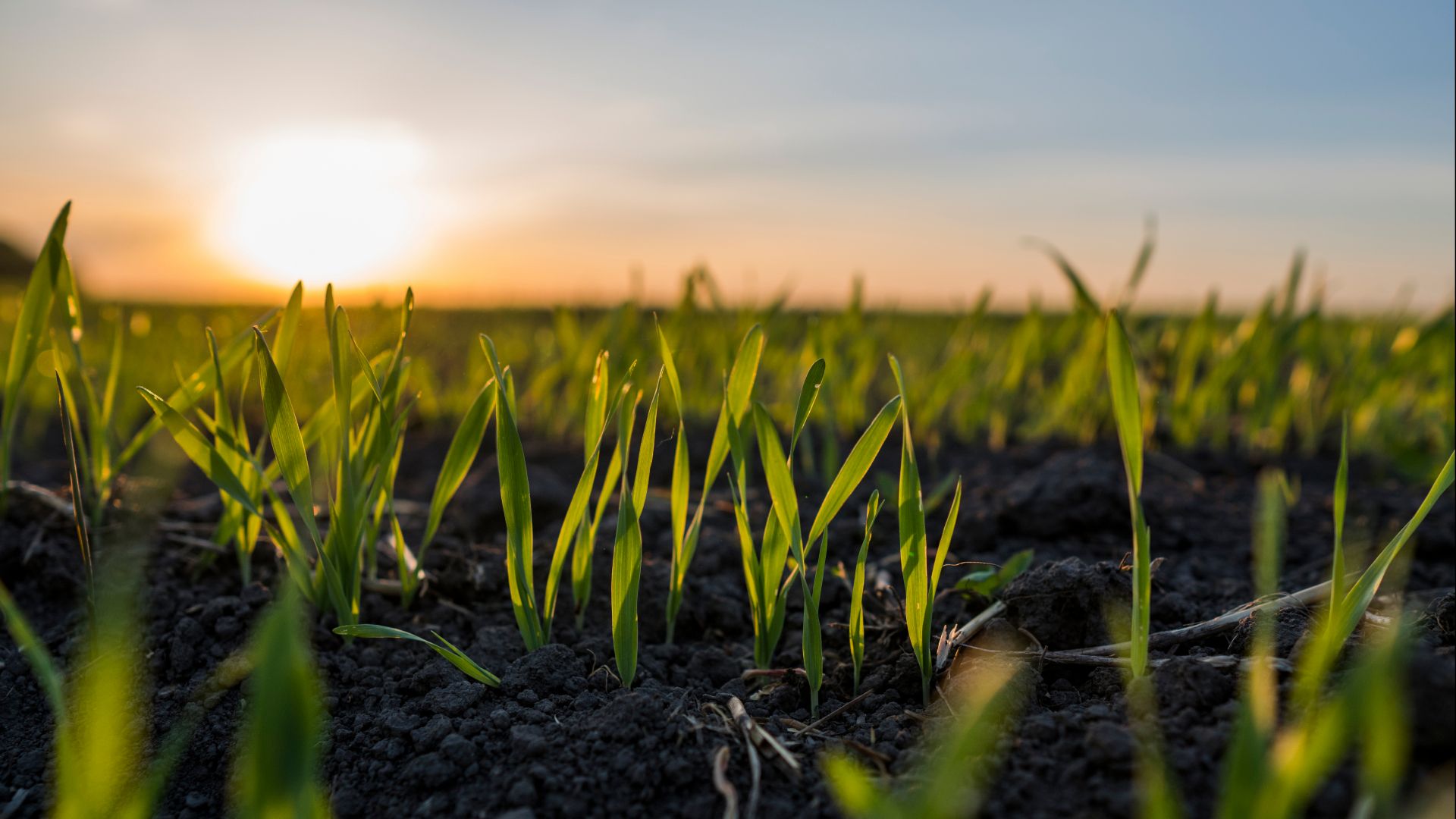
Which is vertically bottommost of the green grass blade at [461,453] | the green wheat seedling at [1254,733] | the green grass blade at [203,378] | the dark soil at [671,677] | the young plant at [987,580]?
the dark soil at [671,677]

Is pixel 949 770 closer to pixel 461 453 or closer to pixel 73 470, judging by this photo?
pixel 461 453

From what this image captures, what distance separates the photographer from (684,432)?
1081 mm

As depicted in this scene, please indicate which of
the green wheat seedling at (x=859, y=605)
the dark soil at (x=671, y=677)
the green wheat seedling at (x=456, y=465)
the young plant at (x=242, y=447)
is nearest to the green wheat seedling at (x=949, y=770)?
the dark soil at (x=671, y=677)

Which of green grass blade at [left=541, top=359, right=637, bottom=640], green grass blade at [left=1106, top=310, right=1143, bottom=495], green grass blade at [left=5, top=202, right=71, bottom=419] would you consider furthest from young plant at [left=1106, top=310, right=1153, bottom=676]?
green grass blade at [left=5, top=202, right=71, bottom=419]

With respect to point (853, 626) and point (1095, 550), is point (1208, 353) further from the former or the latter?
point (853, 626)

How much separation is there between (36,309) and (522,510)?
76 centimetres

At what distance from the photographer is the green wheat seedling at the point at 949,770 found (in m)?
0.55

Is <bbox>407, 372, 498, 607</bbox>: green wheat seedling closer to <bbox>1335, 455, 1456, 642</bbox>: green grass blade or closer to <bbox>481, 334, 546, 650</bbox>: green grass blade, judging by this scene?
<bbox>481, 334, 546, 650</bbox>: green grass blade

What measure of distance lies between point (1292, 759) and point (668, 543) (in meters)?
1.15

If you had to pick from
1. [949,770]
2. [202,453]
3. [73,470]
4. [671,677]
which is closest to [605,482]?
[671,677]

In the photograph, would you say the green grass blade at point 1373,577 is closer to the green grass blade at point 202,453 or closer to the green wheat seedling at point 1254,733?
the green wheat seedling at point 1254,733

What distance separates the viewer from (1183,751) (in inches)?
28.6

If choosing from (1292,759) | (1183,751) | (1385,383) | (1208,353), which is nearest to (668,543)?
(1183,751)

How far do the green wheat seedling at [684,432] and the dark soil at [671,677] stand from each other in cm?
14
